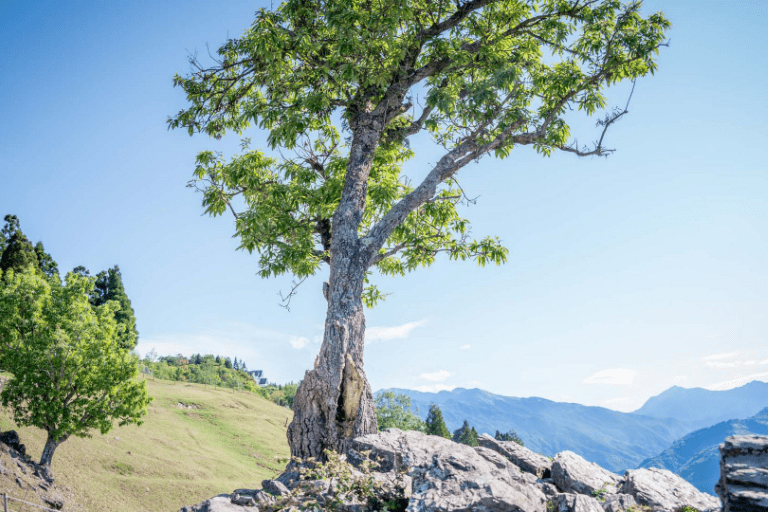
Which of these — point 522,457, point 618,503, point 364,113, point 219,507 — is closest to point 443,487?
point 618,503

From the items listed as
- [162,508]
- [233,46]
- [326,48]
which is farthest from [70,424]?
[326,48]

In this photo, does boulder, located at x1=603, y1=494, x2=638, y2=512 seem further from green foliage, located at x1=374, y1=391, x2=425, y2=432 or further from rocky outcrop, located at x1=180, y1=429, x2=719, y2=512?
green foliage, located at x1=374, y1=391, x2=425, y2=432

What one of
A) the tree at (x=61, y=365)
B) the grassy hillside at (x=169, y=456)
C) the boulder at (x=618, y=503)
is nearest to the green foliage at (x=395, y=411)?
the grassy hillside at (x=169, y=456)

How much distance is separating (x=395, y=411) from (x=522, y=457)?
55.8m

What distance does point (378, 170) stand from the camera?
12.7m

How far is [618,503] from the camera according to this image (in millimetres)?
6379

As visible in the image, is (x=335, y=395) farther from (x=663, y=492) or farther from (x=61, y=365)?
(x=61, y=365)

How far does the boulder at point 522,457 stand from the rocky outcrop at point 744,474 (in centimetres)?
366

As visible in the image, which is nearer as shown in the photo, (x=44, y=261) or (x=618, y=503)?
(x=618, y=503)

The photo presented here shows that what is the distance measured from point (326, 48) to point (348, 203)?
4118 millimetres

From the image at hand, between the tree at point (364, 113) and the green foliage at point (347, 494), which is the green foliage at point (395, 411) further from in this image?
the green foliage at point (347, 494)

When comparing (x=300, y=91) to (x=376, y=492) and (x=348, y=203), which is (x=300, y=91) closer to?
(x=348, y=203)

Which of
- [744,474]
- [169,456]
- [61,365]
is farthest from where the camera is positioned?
[169,456]

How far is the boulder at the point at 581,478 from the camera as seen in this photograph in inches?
292
